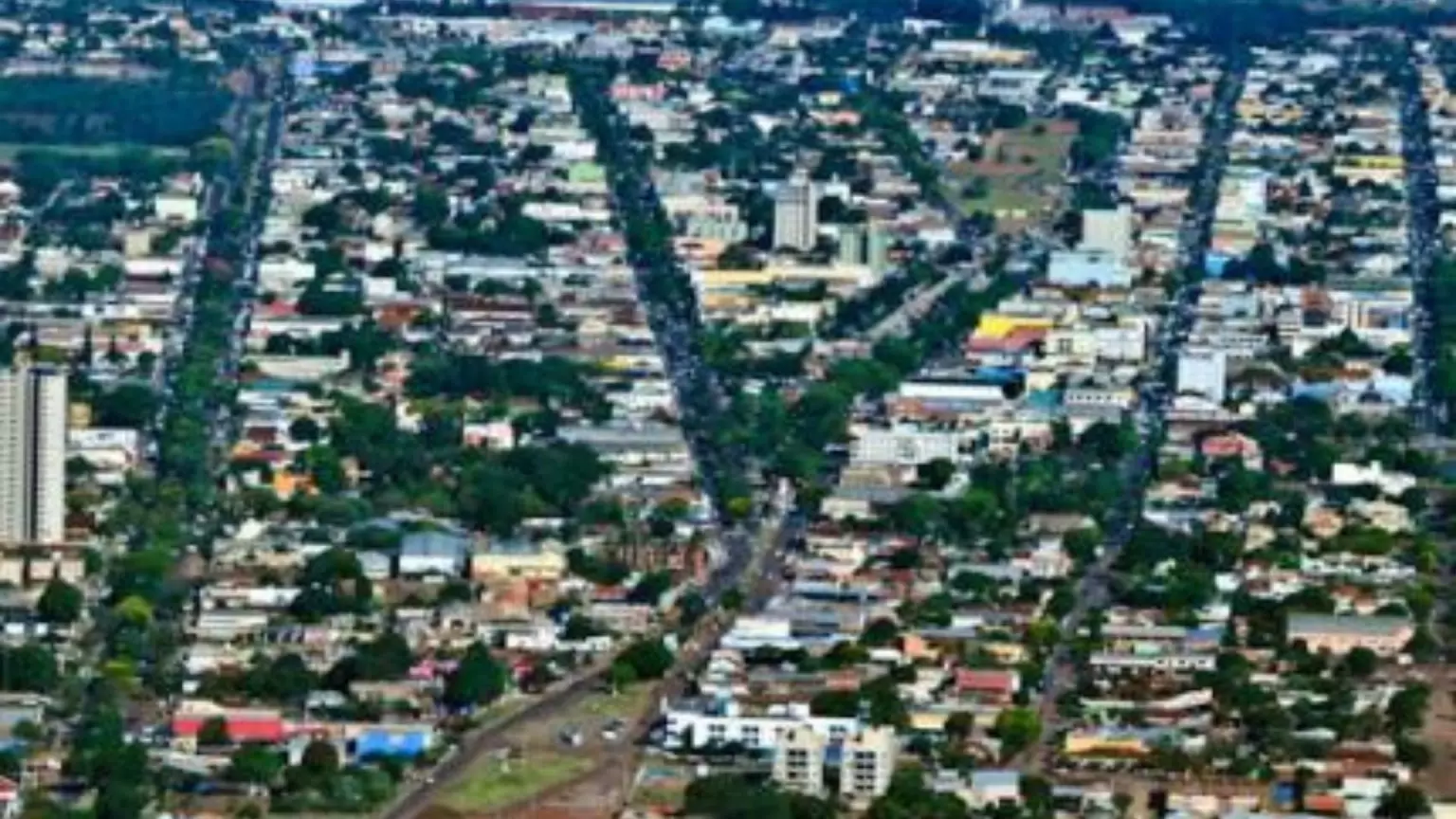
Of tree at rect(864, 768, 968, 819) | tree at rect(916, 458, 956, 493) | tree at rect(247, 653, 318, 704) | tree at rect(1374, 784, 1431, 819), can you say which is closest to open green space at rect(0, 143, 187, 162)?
tree at rect(916, 458, 956, 493)

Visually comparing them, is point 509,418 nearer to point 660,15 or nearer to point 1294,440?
point 1294,440

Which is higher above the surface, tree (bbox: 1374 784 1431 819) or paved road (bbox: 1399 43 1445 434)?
tree (bbox: 1374 784 1431 819)

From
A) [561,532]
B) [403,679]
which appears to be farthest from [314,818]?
[561,532]

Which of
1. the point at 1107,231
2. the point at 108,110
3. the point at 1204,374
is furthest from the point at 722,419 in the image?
the point at 108,110

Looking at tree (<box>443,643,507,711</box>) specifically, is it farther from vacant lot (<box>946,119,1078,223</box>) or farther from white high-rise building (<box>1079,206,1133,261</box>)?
vacant lot (<box>946,119,1078,223</box>)

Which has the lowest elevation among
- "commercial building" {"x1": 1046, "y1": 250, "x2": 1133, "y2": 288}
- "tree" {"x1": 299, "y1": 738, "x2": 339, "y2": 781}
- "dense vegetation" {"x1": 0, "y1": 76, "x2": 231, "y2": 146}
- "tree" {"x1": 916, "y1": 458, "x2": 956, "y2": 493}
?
"dense vegetation" {"x1": 0, "y1": 76, "x2": 231, "y2": 146}

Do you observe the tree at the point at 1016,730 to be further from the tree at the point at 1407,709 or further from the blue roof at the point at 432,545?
the blue roof at the point at 432,545
